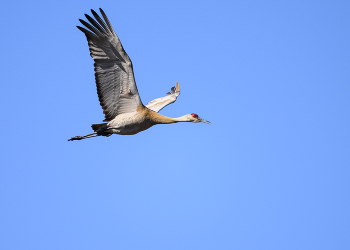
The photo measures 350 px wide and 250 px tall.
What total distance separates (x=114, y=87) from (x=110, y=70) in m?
0.54

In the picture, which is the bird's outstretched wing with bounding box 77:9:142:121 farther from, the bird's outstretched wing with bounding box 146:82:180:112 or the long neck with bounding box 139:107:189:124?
the bird's outstretched wing with bounding box 146:82:180:112

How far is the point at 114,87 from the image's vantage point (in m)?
10.4

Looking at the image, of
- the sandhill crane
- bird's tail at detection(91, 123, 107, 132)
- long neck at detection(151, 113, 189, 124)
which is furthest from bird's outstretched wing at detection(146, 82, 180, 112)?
bird's tail at detection(91, 123, 107, 132)

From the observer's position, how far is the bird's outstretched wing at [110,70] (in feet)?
31.4

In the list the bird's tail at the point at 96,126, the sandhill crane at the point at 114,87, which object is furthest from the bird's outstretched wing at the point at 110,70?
the bird's tail at the point at 96,126

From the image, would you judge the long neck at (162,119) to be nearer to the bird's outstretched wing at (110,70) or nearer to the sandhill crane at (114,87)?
the sandhill crane at (114,87)

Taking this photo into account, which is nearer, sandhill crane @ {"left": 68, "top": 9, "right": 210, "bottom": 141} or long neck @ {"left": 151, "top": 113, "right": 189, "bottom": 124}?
sandhill crane @ {"left": 68, "top": 9, "right": 210, "bottom": 141}

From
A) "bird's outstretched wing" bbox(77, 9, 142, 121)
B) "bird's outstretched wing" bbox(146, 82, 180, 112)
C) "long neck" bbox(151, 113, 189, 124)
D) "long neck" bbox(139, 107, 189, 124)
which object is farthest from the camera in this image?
"bird's outstretched wing" bbox(146, 82, 180, 112)

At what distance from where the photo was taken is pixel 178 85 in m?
15.6

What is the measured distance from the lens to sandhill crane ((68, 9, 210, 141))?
9.59m

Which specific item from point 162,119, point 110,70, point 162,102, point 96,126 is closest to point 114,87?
point 110,70

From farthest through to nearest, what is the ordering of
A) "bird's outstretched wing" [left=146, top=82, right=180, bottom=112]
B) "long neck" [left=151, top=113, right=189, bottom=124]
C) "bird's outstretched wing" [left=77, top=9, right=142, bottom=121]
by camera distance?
"bird's outstretched wing" [left=146, top=82, right=180, bottom=112]
"long neck" [left=151, top=113, right=189, bottom=124]
"bird's outstretched wing" [left=77, top=9, right=142, bottom=121]

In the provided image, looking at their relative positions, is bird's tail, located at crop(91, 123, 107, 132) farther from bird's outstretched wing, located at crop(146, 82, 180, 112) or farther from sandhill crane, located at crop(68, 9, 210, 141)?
bird's outstretched wing, located at crop(146, 82, 180, 112)

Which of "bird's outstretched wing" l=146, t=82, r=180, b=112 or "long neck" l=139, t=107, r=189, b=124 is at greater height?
"bird's outstretched wing" l=146, t=82, r=180, b=112
